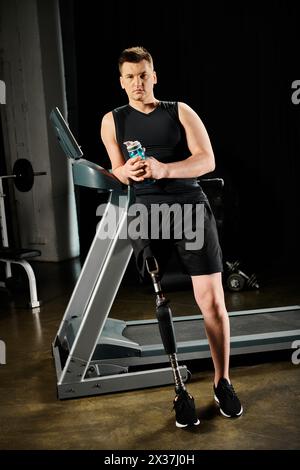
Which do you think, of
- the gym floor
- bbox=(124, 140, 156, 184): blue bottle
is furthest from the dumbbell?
bbox=(124, 140, 156, 184): blue bottle

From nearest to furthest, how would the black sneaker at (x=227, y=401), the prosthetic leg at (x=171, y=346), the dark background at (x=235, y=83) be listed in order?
the prosthetic leg at (x=171, y=346)
the black sneaker at (x=227, y=401)
the dark background at (x=235, y=83)

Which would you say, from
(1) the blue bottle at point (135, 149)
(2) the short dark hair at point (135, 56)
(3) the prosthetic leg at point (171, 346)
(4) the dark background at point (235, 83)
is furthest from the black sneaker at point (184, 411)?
(4) the dark background at point (235, 83)

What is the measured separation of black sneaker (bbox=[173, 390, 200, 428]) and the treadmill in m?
0.40

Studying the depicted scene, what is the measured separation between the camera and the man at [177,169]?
2.33 metres

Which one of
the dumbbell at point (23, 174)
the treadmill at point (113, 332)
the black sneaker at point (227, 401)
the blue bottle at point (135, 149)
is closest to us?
the blue bottle at point (135, 149)

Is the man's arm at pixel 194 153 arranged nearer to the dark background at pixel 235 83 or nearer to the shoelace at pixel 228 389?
the shoelace at pixel 228 389

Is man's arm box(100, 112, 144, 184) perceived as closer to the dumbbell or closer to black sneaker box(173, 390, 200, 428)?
black sneaker box(173, 390, 200, 428)

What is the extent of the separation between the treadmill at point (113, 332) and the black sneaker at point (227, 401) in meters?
0.34

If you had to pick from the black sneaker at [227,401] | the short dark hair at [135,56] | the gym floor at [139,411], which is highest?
the short dark hair at [135,56]

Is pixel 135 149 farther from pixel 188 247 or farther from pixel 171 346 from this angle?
pixel 171 346

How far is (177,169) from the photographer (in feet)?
7.49

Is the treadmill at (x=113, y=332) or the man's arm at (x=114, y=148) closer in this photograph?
the man's arm at (x=114, y=148)
